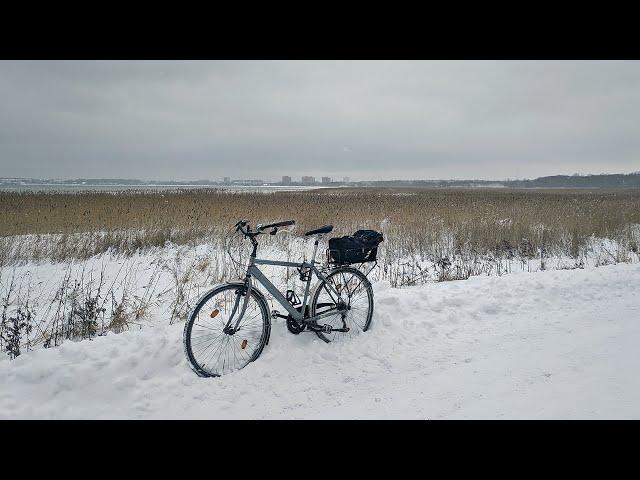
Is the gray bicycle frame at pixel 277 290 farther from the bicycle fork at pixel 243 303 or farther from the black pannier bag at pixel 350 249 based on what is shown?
the black pannier bag at pixel 350 249

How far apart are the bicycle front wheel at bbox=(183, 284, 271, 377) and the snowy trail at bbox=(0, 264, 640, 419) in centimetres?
18

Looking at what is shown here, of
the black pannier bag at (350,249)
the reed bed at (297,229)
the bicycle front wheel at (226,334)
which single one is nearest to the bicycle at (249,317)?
the bicycle front wheel at (226,334)

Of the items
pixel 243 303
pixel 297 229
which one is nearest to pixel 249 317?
pixel 243 303

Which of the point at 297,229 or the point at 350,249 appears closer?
the point at 350,249

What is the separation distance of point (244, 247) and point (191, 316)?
19.8 feet

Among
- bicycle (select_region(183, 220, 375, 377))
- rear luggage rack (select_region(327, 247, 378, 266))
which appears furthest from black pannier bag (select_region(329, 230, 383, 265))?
bicycle (select_region(183, 220, 375, 377))

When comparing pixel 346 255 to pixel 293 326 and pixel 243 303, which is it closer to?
pixel 293 326

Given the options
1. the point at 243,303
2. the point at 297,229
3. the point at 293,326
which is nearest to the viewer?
the point at 243,303

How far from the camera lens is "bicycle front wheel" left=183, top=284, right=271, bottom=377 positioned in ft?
11.0

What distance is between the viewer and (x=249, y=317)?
349cm

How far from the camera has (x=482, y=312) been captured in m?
4.79

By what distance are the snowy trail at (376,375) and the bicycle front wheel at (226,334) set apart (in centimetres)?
18

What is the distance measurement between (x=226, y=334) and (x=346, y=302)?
5.01ft

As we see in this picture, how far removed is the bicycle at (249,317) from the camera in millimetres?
3334
